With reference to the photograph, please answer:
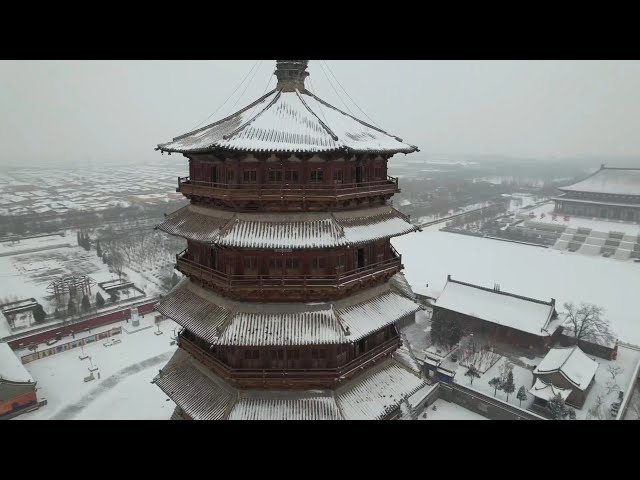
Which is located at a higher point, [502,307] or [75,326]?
[502,307]

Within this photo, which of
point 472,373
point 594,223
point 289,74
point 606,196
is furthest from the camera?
point 594,223

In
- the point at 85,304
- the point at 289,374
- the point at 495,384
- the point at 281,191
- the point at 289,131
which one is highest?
the point at 289,131

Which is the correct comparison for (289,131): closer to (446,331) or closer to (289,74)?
(289,74)

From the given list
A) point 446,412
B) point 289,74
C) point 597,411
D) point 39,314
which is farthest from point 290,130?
point 39,314

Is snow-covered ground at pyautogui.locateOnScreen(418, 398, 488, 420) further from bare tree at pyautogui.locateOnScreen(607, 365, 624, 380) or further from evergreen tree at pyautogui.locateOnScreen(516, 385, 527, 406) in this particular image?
bare tree at pyautogui.locateOnScreen(607, 365, 624, 380)

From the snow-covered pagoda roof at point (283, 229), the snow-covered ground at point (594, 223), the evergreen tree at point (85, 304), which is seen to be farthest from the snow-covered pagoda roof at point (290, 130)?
the snow-covered ground at point (594, 223)

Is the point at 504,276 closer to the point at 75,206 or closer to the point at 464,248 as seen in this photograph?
the point at 464,248

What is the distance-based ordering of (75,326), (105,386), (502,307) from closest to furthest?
(105,386) < (502,307) < (75,326)
